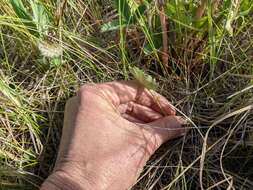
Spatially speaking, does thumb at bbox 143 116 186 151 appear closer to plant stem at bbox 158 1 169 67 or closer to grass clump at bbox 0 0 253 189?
grass clump at bbox 0 0 253 189

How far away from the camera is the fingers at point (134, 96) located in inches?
49.8

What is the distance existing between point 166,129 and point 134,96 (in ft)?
0.42

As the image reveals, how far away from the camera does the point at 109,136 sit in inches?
46.3

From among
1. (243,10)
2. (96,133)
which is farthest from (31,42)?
(243,10)

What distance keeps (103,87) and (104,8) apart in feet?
1.13

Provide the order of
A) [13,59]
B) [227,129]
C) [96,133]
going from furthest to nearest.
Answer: [13,59]
[227,129]
[96,133]

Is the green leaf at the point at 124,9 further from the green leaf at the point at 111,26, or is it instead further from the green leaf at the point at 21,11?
the green leaf at the point at 21,11

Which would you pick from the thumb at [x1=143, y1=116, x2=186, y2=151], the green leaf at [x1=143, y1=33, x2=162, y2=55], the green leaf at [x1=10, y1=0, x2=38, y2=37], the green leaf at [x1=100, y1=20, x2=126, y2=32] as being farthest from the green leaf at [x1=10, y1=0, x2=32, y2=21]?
the thumb at [x1=143, y1=116, x2=186, y2=151]

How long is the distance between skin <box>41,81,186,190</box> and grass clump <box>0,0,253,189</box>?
62 millimetres

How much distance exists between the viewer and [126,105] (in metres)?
1.29

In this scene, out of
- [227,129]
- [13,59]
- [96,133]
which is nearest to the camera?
[96,133]

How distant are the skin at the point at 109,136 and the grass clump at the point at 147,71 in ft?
0.20

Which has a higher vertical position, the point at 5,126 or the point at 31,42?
the point at 31,42

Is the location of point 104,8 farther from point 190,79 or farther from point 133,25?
point 190,79
